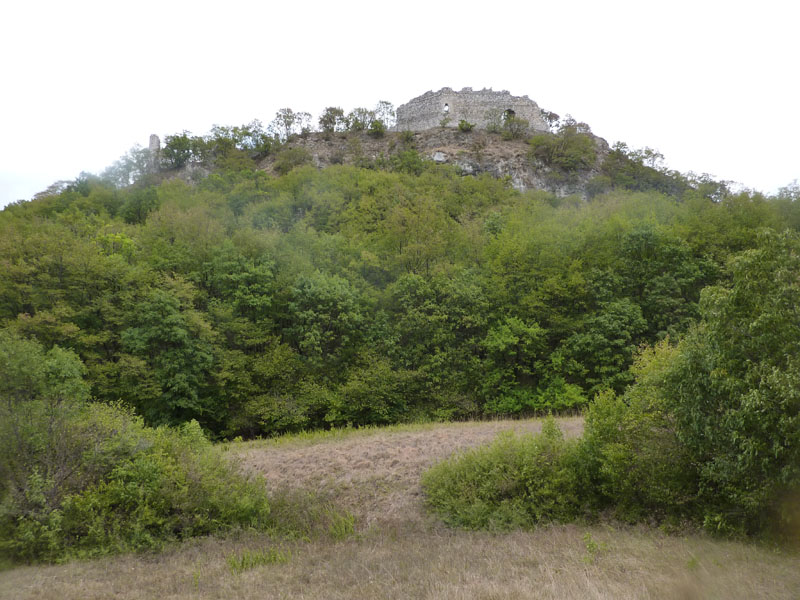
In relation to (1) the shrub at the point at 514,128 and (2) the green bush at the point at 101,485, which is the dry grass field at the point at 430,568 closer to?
(2) the green bush at the point at 101,485

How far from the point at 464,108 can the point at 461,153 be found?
17.3 metres

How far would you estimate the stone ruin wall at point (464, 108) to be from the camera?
8106 centimetres

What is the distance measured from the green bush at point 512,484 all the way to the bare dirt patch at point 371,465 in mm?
1042

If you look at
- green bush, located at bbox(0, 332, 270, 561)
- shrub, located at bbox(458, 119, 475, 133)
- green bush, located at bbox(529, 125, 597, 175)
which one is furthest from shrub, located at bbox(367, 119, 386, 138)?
green bush, located at bbox(0, 332, 270, 561)

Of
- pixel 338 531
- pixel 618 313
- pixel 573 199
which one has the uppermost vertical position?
pixel 573 199

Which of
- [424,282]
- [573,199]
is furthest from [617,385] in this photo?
[573,199]

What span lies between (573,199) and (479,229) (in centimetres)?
2340

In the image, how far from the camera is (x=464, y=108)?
267 ft

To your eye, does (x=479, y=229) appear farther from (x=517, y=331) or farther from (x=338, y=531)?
(x=338, y=531)

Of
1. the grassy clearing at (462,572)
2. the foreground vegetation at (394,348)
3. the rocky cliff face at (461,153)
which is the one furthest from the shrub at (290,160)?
the grassy clearing at (462,572)

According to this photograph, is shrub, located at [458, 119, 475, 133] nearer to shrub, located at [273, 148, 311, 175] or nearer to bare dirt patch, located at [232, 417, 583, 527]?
shrub, located at [273, 148, 311, 175]

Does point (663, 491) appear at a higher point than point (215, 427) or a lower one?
higher

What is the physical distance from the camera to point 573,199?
195 feet

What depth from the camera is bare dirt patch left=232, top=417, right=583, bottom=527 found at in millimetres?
15000
